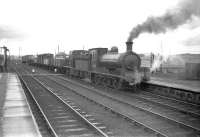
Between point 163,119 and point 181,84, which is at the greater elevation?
point 181,84

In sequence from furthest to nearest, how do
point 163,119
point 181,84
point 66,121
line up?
1. point 181,84
2. point 163,119
3. point 66,121

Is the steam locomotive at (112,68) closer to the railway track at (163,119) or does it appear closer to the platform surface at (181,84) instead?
the platform surface at (181,84)

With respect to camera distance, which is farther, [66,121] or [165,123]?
[66,121]

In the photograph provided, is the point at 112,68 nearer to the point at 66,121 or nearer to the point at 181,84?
the point at 181,84

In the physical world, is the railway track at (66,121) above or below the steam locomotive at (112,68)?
below

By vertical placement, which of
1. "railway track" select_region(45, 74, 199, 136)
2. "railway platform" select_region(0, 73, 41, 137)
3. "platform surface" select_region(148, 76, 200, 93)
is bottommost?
"railway track" select_region(45, 74, 199, 136)

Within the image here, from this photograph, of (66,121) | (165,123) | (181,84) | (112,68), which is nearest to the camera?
(165,123)

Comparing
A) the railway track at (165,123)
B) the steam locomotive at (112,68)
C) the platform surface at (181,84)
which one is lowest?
the railway track at (165,123)

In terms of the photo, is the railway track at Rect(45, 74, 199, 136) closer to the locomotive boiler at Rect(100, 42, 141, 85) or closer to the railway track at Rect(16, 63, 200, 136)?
the railway track at Rect(16, 63, 200, 136)

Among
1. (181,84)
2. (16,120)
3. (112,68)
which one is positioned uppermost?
(112,68)

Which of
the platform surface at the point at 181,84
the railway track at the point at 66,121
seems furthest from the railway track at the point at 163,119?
the platform surface at the point at 181,84

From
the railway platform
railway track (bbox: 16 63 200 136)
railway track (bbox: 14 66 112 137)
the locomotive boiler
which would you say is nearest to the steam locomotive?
the locomotive boiler

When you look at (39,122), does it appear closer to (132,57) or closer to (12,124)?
(12,124)

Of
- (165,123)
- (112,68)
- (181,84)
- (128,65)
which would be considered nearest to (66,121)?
(165,123)
